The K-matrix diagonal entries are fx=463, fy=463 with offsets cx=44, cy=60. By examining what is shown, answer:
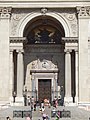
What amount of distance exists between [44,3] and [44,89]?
424 inches

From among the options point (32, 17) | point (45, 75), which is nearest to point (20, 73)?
point (45, 75)

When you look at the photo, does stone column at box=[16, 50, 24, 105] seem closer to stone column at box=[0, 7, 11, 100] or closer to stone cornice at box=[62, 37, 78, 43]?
stone column at box=[0, 7, 11, 100]

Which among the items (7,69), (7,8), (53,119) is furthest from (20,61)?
(53,119)

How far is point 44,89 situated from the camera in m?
56.3

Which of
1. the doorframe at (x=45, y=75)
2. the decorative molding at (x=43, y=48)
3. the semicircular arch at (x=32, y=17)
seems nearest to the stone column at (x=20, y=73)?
the semicircular arch at (x=32, y=17)

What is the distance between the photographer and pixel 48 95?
56281 millimetres

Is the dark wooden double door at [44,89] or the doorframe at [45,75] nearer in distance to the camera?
the doorframe at [45,75]

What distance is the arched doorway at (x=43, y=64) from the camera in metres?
55.8

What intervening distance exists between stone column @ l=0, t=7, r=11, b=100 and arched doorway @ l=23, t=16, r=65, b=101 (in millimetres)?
3826

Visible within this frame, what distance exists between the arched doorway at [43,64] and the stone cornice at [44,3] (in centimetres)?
331

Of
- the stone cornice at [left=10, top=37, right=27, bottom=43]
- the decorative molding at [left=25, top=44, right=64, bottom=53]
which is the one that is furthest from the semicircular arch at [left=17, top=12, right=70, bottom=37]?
the decorative molding at [left=25, top=44, right=64, bottom=53]

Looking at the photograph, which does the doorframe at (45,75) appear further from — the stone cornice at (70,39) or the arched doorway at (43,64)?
the stone cornice at (70,39)

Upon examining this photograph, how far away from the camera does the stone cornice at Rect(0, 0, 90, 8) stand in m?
Result: 52.1

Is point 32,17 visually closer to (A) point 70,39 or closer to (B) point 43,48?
(A) point 70,39
